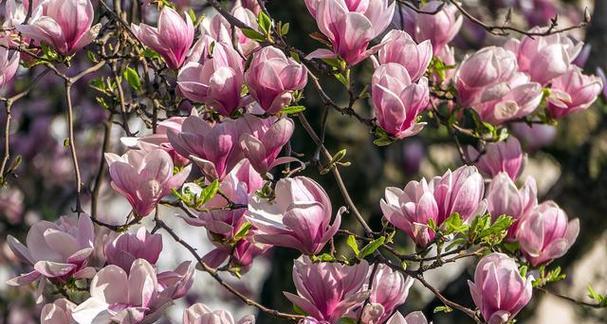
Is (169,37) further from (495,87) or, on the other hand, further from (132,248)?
(495,87)

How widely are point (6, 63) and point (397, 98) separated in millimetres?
601

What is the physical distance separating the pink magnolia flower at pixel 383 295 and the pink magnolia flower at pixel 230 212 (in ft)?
0.65

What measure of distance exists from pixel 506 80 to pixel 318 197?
55cm

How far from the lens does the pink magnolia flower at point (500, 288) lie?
1756 millimetres

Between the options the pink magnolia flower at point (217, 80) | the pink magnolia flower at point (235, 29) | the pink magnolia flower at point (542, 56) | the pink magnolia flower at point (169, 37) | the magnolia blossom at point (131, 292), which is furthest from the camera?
the pink magnolia flower at point (542, 56)

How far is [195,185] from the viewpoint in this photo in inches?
70.6

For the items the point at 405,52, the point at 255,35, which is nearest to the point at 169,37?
the point at 255,35

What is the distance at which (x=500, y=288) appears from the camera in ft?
5.76

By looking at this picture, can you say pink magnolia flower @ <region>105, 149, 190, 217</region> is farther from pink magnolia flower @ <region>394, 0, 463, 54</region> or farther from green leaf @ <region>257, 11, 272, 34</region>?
pink magnolia flower @ <region>394, 0, 463, 54</region>

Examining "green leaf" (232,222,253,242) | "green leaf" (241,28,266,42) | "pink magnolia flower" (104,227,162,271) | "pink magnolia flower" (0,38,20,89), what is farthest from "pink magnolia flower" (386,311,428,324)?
"pink magnolia flower" (0,38,20,89)

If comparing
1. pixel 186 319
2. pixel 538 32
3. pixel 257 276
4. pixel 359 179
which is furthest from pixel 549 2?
pixel 186 319

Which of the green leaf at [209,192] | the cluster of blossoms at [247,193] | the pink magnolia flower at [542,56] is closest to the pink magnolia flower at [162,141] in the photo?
the cluster of blossoms at [247,193]

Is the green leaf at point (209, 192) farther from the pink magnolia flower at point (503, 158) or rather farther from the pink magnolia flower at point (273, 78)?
the pink magnolia flower at point (503, 158)

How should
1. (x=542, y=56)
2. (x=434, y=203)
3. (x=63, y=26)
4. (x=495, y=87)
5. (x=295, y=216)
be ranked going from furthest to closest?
(x=542, y=56), (x=495, y=87), (x=63, y=26), (x=434, y=203), (x=295, y=216)
